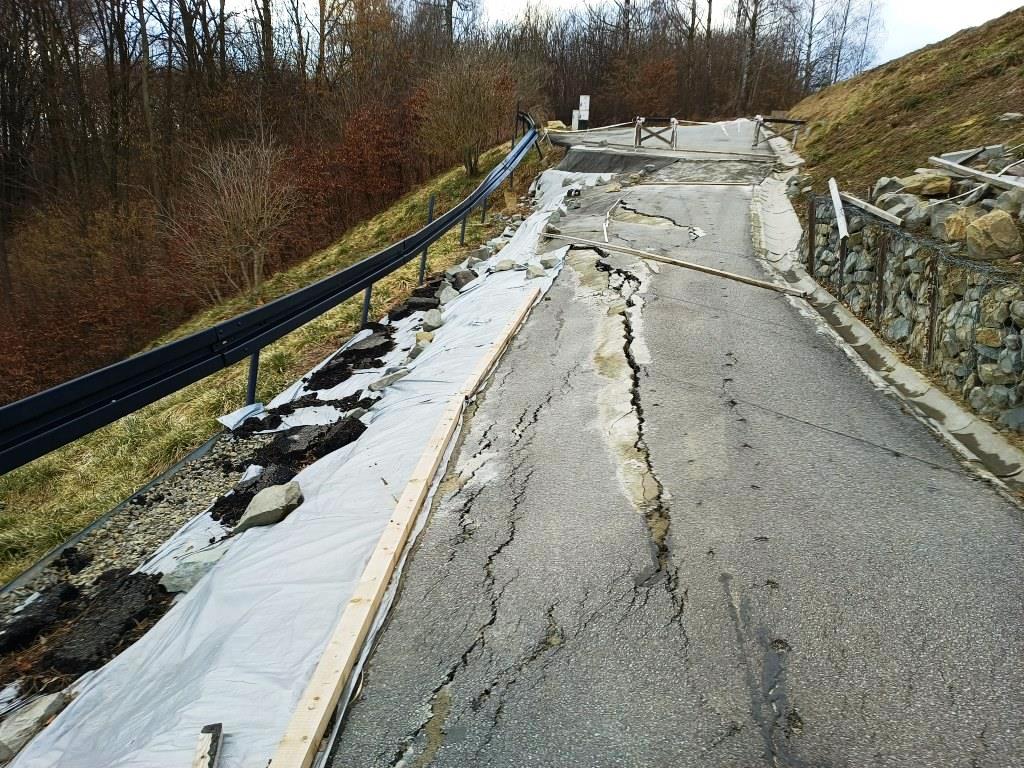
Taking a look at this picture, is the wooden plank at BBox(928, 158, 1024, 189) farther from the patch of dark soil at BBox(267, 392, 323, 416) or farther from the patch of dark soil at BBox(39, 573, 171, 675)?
the patch of dark soil at BBox(39, 573, 171, 675)

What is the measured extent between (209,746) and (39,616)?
2.69 metres

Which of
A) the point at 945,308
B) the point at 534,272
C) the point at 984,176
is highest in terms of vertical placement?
the point at 984,176

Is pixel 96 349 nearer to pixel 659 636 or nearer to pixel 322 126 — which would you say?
pixel 322 126

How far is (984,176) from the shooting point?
7.01m

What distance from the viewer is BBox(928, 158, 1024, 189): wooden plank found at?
6.60 metres

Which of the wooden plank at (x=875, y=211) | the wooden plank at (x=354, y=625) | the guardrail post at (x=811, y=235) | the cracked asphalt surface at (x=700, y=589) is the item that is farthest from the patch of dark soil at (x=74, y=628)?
the guardrail post at (x=811, y=235)

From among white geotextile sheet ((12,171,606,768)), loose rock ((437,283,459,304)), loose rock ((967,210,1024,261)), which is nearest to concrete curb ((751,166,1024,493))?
loose rock ((967,210,1024,261))

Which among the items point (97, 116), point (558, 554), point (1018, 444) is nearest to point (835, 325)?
point (1018, 444)

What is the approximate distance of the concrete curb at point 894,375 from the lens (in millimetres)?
4730

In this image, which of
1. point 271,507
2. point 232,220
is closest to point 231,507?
point 271,507

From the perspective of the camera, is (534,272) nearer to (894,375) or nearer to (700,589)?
(894,375)

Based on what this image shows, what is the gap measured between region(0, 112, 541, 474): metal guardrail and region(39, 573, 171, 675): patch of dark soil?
1044 mm

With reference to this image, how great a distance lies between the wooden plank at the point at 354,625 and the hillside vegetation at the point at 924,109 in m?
8.64

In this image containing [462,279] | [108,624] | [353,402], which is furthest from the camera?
[462,279]
